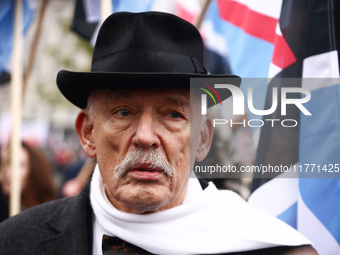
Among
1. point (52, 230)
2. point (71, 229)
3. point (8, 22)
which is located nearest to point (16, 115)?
point (8, 22)

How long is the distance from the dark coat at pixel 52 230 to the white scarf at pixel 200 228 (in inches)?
4.2

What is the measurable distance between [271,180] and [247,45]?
1164 mm

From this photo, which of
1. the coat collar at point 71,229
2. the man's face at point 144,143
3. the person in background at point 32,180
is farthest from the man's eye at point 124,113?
the person in background at point 32,180

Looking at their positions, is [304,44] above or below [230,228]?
above


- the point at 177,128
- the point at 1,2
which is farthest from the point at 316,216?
the point at 1,2

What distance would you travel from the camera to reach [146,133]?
2.19 meters

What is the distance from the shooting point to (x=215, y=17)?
15.5 ft

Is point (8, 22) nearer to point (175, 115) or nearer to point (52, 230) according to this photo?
point (52, 230)

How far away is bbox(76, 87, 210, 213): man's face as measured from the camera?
7.25ft

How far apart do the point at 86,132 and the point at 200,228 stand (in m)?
0.79

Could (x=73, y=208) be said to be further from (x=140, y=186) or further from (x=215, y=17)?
(x=215, y=17)

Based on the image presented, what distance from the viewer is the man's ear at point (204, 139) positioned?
8.21 ft

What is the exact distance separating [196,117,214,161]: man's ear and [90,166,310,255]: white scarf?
182mm

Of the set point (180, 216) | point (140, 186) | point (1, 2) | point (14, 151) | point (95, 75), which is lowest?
point (14, 151)
